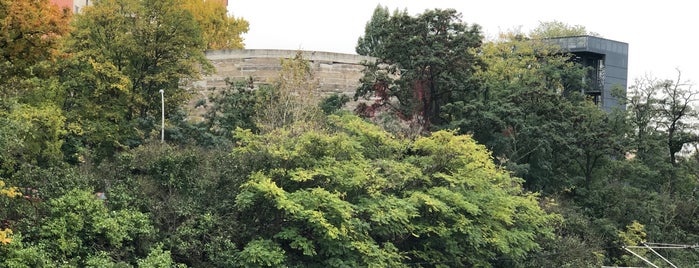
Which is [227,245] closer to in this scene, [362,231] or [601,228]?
[362,231]

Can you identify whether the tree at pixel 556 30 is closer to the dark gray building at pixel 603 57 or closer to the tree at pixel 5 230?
the dark gray building at pixel 603 57

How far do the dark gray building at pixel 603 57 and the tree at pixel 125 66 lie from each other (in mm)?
38504

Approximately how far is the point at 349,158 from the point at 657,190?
61.2ft

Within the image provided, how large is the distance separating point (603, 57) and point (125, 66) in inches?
1915

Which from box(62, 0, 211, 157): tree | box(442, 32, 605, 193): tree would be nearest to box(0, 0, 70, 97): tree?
box(62, 0, 211, 157): tree

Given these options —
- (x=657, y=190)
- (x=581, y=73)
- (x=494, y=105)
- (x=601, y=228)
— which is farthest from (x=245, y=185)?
(x=581, y=73)

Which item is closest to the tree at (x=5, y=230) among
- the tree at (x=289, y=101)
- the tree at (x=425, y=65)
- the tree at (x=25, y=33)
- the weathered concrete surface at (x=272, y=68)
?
the tree at (x=25, y=33)

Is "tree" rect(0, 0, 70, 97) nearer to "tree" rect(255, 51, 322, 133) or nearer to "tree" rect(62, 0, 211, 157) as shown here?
"tree" rect(62, 0, 211, 157)

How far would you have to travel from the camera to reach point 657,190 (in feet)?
98.5

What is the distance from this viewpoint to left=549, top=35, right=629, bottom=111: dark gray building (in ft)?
188

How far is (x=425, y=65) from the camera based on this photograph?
25.2 meters

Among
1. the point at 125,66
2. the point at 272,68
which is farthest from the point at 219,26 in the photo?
the point at 125,66

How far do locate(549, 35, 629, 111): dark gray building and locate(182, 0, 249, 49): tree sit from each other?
85.5 feet

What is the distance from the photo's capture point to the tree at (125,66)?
2189 centimetres
